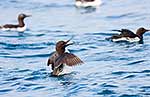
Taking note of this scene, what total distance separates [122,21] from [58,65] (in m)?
10.4

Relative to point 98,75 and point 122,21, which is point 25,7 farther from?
point 98,75

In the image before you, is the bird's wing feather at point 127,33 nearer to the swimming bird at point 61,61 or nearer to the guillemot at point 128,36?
the guillemot at point 128,36

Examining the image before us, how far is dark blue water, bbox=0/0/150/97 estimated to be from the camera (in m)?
17.1

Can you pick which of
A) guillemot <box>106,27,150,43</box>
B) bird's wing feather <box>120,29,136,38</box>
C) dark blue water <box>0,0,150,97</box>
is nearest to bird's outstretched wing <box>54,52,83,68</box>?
dark blue water <box>0,0,150,97</box>

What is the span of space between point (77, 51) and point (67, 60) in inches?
169

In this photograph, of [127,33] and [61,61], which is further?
[127,33]

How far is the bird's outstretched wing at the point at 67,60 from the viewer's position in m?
18.1

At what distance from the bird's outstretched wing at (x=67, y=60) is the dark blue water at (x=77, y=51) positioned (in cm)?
41

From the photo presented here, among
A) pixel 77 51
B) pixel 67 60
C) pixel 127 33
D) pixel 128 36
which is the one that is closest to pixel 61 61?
pixel 67 60

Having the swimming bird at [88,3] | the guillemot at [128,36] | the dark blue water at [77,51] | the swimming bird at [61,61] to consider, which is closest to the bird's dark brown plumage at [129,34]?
the guillemot at [128,36]

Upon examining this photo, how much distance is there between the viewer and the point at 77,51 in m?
22.4

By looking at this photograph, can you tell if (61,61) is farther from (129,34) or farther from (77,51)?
(129,34)

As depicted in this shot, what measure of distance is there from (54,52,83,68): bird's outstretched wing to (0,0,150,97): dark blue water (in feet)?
1.36

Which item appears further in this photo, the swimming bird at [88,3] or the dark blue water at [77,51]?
the swimming bird at [88,3]
